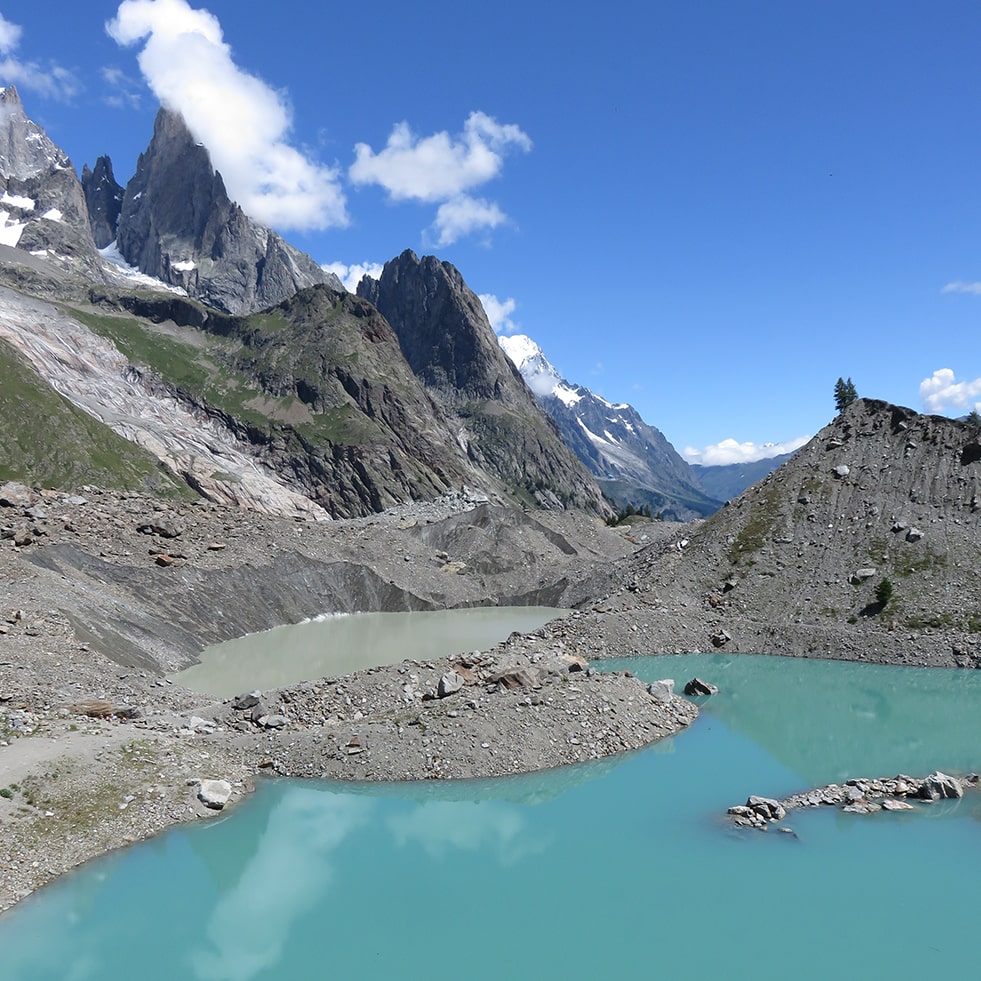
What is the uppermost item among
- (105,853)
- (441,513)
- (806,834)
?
(441,513)

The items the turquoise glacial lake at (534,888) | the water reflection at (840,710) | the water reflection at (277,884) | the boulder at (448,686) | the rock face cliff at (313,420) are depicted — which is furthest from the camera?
the rock face cliff at (313,420)

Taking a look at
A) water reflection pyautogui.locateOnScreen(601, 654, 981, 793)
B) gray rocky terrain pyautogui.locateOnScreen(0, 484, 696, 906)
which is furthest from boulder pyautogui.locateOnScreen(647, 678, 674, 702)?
water reflection pyautogui.locateOnScreen(601, 654, 981, 793)

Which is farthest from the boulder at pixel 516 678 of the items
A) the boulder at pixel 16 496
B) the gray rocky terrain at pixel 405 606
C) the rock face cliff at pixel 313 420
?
the rock face cliff at pixel 313 420

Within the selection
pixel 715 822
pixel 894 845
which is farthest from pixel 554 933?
pixel 894 845

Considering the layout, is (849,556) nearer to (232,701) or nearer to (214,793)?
(232,701)

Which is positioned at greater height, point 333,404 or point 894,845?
point 333,404

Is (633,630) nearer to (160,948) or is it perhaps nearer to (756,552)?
(756,552)

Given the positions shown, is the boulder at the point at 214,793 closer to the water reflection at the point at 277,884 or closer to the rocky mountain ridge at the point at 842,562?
the water reflection at the point at 277,884

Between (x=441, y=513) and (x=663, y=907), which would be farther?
(x=441, y=513)
